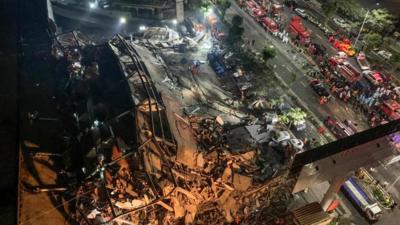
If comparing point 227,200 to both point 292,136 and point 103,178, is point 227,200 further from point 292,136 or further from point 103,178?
point 292,136

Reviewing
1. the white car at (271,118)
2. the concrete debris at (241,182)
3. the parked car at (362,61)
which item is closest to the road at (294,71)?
the white car at (271,118)

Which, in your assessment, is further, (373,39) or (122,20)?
(122,20)

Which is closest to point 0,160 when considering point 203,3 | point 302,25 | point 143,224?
point 143,224

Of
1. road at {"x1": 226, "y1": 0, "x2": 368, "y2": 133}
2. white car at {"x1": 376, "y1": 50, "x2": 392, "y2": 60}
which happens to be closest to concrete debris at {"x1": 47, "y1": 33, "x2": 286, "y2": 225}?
road at {"x1": 226, "y1": 0, "x2": 368, "y2": 133}

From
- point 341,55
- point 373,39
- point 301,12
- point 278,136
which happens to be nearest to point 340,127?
point 278,136

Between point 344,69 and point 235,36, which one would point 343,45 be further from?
point 235,36

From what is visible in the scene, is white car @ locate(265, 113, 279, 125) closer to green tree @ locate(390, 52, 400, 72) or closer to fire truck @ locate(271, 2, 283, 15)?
green tree @ locate(390, 52, 400, 72)
